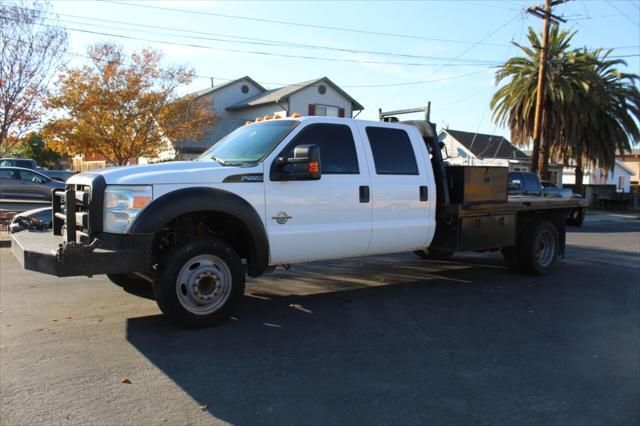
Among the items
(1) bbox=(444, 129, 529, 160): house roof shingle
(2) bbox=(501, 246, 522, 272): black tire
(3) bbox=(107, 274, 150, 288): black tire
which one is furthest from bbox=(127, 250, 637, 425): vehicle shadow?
(1) bbox=(444, 129, 529, 160): house roof shingle

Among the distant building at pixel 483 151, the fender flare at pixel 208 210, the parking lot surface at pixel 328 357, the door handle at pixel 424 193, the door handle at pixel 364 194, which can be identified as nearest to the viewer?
the parking lot surface at pixel 328 357

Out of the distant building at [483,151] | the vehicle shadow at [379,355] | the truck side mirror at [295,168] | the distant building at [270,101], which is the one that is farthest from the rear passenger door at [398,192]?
the distant building at [483,151]

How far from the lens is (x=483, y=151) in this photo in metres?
42.6

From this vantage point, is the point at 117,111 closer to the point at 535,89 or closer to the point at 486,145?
the point at 535,89

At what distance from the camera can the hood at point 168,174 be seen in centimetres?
486

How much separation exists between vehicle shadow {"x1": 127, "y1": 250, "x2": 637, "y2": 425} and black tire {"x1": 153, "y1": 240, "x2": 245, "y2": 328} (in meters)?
0.16

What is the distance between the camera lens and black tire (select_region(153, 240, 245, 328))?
496cm

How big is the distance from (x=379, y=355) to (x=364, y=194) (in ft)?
6.84

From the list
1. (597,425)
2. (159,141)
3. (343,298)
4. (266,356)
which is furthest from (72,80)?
(597,425)

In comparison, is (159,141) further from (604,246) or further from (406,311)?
(406,311)

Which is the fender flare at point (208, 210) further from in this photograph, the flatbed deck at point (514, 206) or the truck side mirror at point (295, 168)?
the flatbed deck at point (514, 206)

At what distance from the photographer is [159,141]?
25.3 m

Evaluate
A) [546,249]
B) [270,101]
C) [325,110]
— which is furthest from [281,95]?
[546,249]

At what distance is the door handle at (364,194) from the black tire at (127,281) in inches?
107
